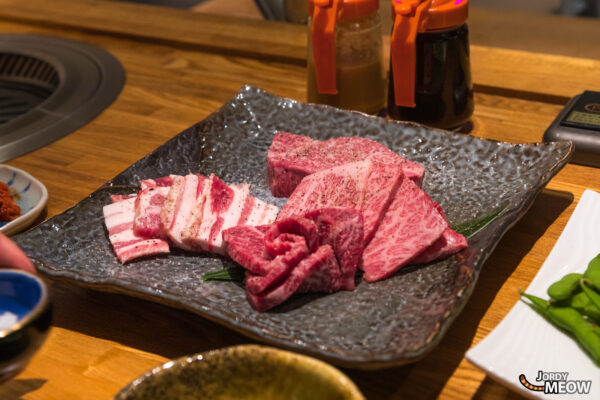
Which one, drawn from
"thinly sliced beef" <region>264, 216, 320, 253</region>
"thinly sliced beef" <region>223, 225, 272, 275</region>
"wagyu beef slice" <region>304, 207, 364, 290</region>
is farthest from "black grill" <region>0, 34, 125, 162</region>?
"wagyu beef slice" <region>304, 207, 364, 290</region>

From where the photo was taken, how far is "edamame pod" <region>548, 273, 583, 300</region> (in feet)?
4.07

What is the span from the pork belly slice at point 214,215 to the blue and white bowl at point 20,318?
1.64 feet

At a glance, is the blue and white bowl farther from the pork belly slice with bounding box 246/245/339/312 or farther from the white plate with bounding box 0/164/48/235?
the white plate with bounding box 0/164/48/235

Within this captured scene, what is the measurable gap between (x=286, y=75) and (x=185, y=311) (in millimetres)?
1541

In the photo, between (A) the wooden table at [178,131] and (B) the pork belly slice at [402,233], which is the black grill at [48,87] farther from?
(B) the pork belly slice at [402,233]

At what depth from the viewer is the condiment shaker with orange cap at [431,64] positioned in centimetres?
186

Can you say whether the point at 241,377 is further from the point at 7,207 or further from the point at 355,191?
the point at 7,207

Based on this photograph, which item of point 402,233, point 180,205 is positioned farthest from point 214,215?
point 402,233

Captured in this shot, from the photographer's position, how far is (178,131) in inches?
91.7

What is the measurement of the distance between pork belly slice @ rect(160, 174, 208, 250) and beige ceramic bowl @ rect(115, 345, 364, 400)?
0.59m

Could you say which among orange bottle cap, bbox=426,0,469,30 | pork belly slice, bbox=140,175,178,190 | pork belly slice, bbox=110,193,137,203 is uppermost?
orange bottle cap, bbox=426,0,469,30

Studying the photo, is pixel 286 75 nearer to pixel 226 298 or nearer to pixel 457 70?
pixel 457 70

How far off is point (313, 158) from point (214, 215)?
37 centimetres

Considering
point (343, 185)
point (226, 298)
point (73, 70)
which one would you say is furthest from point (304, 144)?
point (73, 70)
